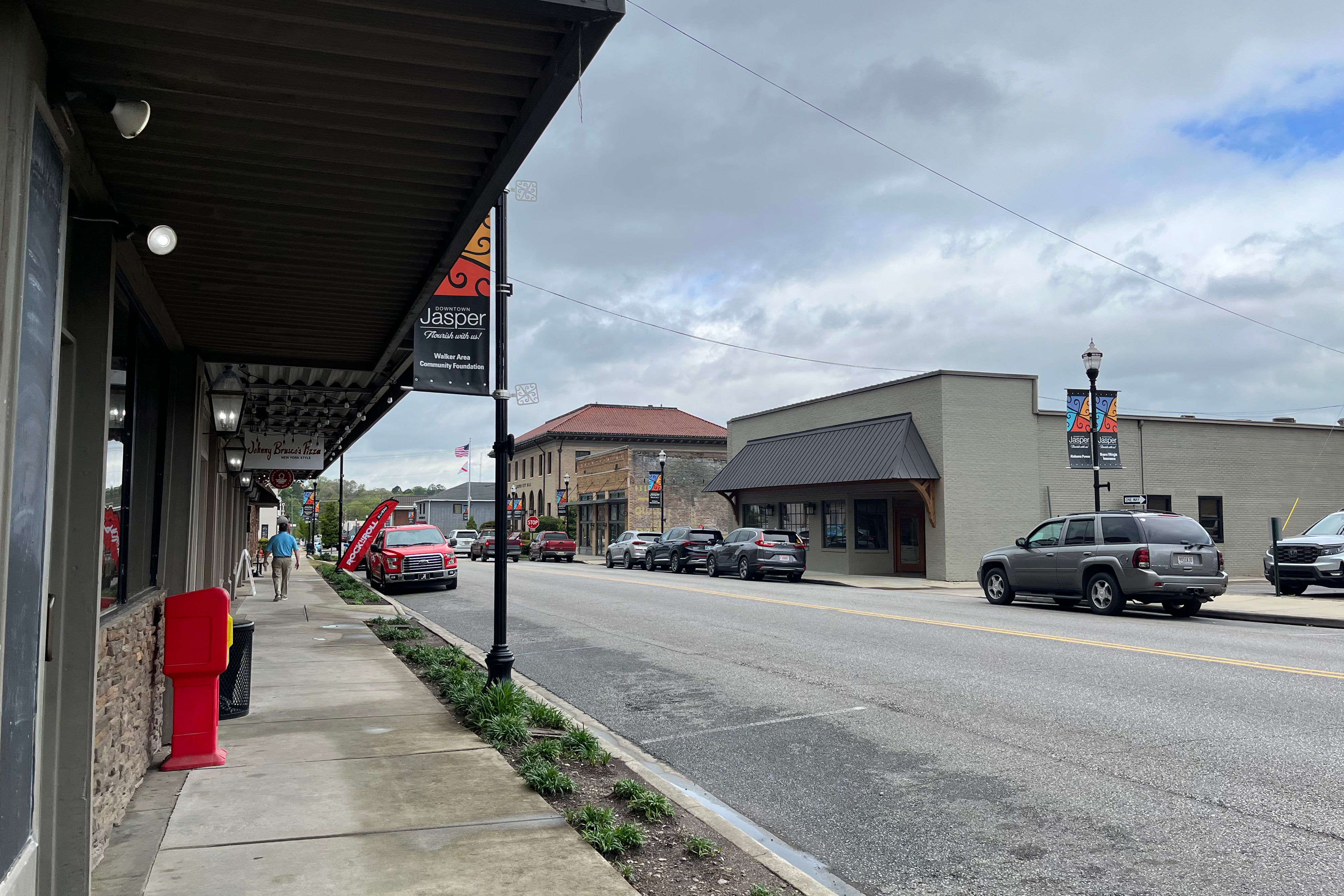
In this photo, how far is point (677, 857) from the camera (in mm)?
4926

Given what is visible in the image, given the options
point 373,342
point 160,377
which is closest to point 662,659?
point 373,342

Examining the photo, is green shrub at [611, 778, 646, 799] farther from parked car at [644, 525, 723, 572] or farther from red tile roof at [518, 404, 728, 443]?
red tile roof at [518, 404, 728, 443]

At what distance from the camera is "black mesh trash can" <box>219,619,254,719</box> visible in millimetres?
7957

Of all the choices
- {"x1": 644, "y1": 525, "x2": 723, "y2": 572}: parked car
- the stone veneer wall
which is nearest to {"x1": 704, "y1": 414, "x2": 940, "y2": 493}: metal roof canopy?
{"x1": 644, "y1": 525, "x2": 723, "y2": 572}: parked car

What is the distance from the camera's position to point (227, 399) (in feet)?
32.6

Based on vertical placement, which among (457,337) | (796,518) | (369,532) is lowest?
(369,532)

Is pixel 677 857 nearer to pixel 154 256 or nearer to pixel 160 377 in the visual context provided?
pixel 154 256

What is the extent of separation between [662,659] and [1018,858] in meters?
6.99

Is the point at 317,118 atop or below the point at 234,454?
atop

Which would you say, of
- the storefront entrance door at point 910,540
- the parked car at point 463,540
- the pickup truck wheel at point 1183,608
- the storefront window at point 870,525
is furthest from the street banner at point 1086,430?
the parked car at point 463,540

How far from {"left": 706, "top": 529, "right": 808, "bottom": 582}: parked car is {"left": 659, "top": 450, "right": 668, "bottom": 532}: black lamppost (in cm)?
1539

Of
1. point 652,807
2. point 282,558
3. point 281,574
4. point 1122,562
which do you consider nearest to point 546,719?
point 652,807

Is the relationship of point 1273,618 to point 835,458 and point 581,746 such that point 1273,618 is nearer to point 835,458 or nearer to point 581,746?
point 581,746

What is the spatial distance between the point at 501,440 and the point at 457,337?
0.99 m
